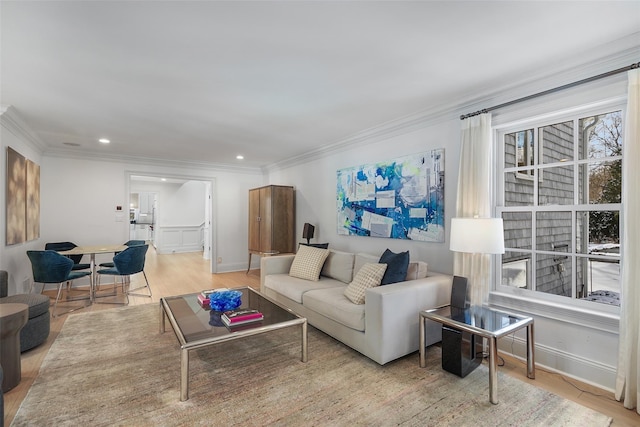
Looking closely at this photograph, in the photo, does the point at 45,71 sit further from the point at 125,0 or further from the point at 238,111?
the point at 238,111

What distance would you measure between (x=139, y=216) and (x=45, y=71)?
11.2m

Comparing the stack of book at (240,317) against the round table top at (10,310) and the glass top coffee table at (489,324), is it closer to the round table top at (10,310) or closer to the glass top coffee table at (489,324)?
the glass top coffee table at (489,324)

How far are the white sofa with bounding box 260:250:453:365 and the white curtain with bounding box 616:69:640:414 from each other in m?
1.18

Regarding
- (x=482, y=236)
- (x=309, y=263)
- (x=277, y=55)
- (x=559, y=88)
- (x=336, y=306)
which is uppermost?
(x=277, y=55)

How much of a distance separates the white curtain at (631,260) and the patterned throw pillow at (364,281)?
1650mm

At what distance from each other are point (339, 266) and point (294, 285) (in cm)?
62

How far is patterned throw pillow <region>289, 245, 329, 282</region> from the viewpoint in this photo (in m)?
3.81

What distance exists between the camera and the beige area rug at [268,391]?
1.83 metres

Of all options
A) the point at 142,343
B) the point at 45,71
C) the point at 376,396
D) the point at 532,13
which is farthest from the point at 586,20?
the point at 142,343

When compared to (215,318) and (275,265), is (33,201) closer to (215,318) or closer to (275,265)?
(275,265)

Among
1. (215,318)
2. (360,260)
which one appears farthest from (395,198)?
(215,318)

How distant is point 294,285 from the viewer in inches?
139

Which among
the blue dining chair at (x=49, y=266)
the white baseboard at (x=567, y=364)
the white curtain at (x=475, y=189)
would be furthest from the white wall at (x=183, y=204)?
the white baseboard at (x=567, y=364)

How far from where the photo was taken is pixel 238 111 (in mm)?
3338
